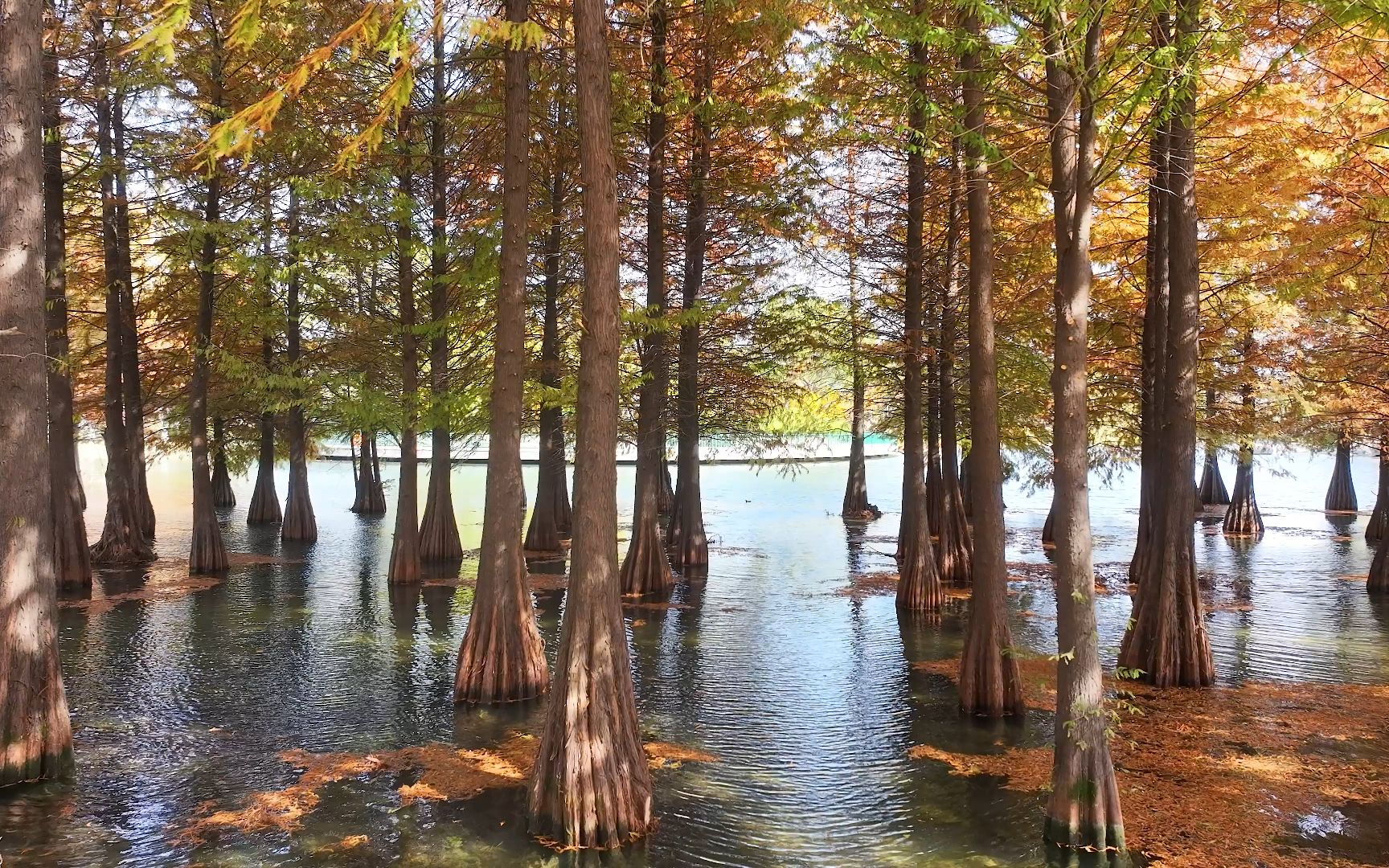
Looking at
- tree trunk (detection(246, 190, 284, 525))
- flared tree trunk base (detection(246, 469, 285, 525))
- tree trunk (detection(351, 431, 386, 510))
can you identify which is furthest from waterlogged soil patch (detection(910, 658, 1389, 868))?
tree trunk (detection(351, 431, 386, 510))

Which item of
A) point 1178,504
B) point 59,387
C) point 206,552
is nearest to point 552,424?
point 206,552

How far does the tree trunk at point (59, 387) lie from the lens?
14.3 m

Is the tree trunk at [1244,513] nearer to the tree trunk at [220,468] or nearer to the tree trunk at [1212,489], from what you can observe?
the tree trunk at [1212,489]

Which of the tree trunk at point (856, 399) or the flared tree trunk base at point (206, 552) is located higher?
the tree trunk at point (856, 399)

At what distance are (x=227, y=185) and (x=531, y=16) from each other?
967 cm

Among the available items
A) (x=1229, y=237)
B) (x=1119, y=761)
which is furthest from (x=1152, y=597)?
(x=1229, y=237)

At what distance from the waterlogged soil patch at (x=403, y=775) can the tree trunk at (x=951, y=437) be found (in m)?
8.20

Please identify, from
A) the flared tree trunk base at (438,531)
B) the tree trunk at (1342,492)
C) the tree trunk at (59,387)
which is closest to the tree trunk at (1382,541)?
the tree trunk at (1342,492)

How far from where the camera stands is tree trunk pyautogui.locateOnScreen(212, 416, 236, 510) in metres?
26.5

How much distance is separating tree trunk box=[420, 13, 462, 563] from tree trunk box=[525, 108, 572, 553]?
1653 mm

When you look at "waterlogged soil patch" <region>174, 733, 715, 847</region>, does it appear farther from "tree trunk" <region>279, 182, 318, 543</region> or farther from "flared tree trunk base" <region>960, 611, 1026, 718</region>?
"tree trunk" <region>279, 182, 318, 543</region>

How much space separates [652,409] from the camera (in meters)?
16.3

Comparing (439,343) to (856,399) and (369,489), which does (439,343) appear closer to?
(856,399)

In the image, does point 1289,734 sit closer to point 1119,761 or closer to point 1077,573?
point 1119,761
